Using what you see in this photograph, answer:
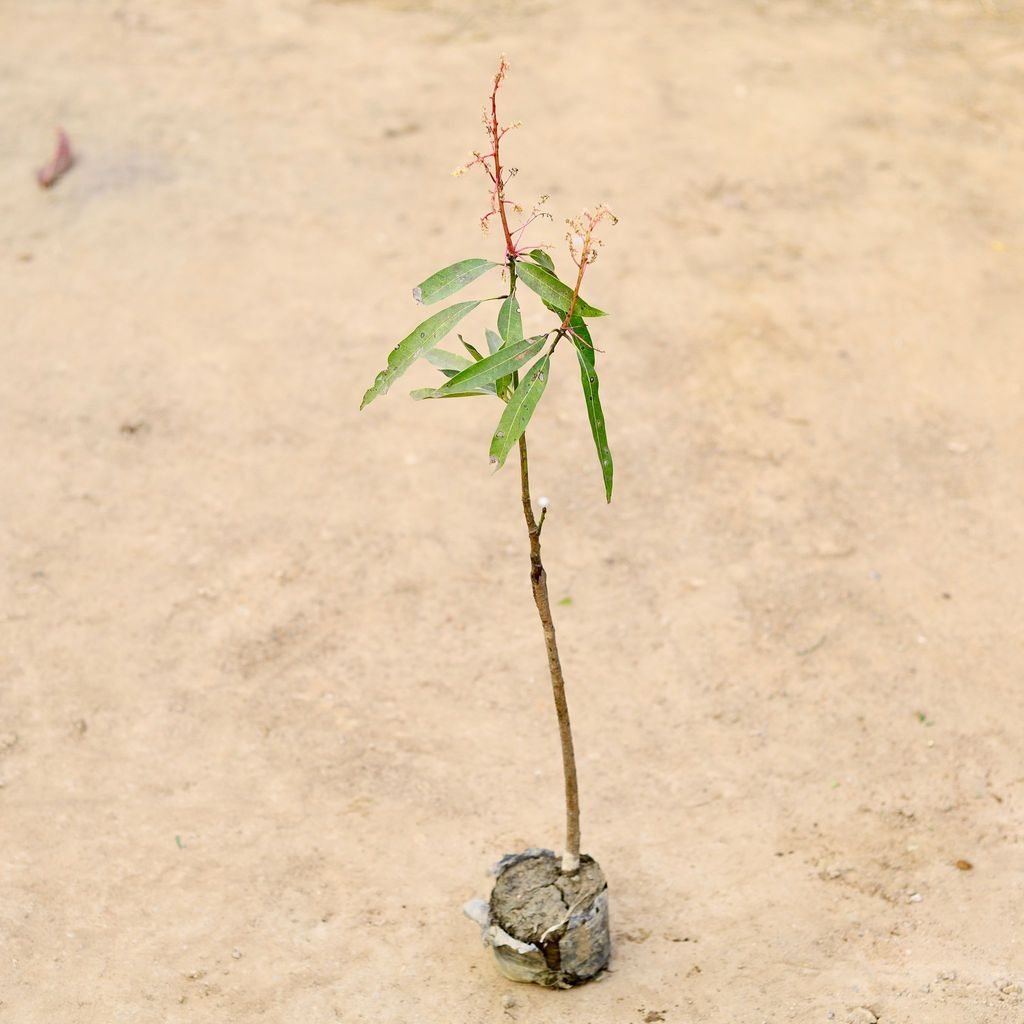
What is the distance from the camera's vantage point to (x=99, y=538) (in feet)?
13.1

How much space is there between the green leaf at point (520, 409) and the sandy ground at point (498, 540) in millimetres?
1267

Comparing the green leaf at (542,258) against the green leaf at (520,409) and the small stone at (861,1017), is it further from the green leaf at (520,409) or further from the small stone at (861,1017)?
the small stone at (861,1017)

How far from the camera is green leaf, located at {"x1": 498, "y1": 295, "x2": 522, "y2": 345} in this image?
2025 millimetres

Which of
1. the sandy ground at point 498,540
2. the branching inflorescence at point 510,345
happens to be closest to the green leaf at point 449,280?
the branching inflorescence at point 510,345

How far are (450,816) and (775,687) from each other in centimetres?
101

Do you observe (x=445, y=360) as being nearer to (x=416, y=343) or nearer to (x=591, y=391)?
(x=416, y=343)

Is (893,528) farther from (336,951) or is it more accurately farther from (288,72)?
(288,72)

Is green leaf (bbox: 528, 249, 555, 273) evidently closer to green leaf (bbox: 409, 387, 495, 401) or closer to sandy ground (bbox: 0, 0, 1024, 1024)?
green leaf (bbox: 409, 387, 495, 401)

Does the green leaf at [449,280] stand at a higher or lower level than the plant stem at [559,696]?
higher

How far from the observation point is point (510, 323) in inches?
80.1

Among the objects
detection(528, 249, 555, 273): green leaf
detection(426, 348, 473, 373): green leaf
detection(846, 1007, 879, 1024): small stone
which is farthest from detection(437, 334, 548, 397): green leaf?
detection(846, 1007, 879, 1024): small stone

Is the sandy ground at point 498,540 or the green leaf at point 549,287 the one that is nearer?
the green leaf at point 549,287

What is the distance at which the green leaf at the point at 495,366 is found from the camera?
1.98 meters

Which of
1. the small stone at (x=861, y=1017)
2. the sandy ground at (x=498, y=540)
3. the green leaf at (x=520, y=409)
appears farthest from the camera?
the sandy ground at (x=498, y=540)
